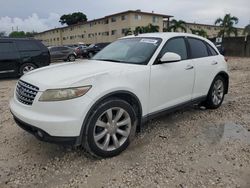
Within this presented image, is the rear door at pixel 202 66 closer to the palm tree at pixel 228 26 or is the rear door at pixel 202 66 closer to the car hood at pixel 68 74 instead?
the car hood at pixel 68 74

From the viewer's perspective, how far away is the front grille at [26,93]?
3.12 meters

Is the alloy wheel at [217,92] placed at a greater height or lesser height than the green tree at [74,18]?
lesser

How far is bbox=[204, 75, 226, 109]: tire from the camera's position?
5.28 m

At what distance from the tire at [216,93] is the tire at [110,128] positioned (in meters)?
2.32

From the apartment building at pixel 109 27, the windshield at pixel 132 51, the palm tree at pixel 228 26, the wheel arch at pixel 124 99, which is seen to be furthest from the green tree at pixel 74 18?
the wheel arch at pixel 124 99

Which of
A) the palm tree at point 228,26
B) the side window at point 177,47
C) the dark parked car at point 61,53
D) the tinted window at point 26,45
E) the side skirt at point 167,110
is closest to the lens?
the side skirt at point 167,110

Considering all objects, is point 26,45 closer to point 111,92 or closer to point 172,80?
point 172,80

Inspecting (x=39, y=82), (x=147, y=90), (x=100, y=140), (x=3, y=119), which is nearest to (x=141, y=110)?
(x=147, y=90)

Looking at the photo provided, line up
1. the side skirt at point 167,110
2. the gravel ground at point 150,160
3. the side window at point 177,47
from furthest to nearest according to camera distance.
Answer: the side window at point 177,47 < the side skirt at point 167,110 < the gravel ground at point 150,160

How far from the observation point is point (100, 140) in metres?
3.32

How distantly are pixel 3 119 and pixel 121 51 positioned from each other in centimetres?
264

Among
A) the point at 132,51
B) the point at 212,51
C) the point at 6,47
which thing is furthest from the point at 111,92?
the point at 6,47

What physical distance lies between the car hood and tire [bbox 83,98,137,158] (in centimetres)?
39

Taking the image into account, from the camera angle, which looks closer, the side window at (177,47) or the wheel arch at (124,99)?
the wheel arch at (124,99)
